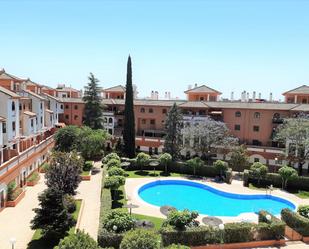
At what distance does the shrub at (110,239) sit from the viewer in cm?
1831

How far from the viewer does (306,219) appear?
22062 mm

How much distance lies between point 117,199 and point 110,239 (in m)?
10.7

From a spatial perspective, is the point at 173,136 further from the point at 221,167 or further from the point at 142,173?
the point at 221,167

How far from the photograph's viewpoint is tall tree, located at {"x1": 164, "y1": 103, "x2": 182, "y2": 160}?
44.0 meters

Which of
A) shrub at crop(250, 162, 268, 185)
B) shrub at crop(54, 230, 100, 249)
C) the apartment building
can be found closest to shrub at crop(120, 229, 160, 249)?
shrub at crop(54, 230, 100, 249)

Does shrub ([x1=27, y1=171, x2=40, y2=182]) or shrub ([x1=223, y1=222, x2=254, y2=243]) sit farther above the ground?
shrub ([x1=27, y1=171, x2=40, y2=182])

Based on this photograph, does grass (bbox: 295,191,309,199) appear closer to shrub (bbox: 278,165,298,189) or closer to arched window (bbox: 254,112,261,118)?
shrub (bbox: 278,165,298,189)

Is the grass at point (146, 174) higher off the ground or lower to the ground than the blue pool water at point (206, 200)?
higher

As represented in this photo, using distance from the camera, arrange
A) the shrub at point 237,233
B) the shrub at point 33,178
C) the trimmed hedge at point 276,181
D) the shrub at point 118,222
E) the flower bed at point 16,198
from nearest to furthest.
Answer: the shrub at point 118,222 → the shrub at point 237,233 → the flower bed at point 16,198 → the shrub at point 33,178 → the trimmed hedge at point 276,181

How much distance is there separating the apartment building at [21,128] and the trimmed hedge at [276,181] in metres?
26.0

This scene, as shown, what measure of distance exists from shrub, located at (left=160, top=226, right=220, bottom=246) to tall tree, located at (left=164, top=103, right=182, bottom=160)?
80.0ft

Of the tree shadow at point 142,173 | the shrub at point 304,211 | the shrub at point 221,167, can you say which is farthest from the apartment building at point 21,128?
the shrub at point 304,211

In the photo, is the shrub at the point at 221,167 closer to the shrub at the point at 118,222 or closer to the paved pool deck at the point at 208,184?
the paved pool deck at the point at 208,184

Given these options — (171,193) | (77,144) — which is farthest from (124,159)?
(171,193)
